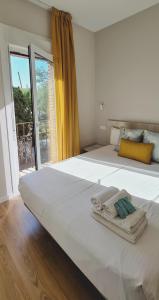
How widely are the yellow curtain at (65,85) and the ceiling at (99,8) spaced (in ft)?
0.50

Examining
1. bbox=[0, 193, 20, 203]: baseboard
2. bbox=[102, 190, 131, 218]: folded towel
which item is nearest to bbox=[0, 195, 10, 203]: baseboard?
bbox=[0, 193, 20, 203]: baseboard

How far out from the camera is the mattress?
3.31 feet

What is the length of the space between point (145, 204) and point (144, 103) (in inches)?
77.5

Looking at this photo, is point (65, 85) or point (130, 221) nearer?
point (130, 221)

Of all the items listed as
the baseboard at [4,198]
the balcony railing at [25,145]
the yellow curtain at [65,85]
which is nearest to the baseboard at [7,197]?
the baseboard at [4,198]

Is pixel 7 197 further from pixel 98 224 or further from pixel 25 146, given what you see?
pixel 98 224

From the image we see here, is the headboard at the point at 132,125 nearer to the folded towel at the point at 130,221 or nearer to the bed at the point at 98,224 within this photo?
the bed at the point at 98,224

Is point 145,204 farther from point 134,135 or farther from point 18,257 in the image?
point 134,135

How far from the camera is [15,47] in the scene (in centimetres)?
256

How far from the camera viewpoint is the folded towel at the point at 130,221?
1189 mm

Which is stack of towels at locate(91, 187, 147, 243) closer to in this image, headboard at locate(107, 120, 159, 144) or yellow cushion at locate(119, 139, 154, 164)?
yellow cushion at locate(119, 139, 154, 164)

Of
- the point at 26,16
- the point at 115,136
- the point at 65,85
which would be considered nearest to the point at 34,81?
the point at 65,85

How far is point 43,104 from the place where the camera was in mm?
2941

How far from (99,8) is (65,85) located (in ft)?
3.82
